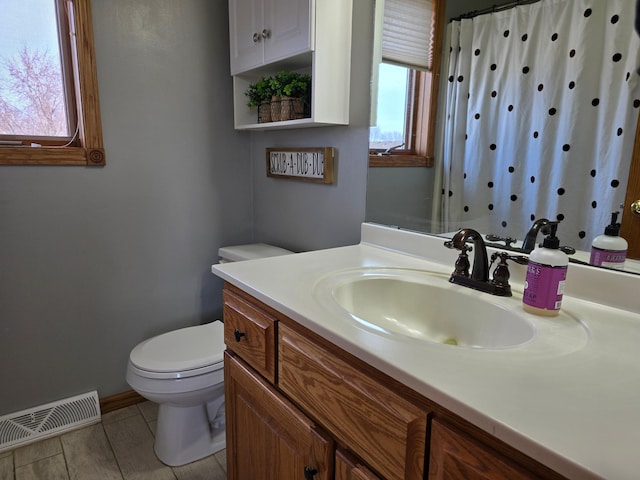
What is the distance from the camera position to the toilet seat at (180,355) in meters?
1.53

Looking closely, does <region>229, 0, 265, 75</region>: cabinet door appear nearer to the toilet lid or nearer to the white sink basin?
the white sink basin

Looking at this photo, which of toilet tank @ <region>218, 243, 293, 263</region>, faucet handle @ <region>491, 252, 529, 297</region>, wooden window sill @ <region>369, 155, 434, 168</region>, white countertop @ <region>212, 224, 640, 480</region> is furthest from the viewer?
toilet tank @ <region>218, 243, 293, 263</region>

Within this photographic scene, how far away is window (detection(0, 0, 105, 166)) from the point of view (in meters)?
1.61

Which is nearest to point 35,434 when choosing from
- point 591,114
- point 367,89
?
point 367,89

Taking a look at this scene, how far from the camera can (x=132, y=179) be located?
6.09 ft

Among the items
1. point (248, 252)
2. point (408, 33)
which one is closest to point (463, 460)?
point (408, 33)

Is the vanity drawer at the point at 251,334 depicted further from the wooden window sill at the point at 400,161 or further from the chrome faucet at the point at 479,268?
the wooden window sill at the point at 400,161

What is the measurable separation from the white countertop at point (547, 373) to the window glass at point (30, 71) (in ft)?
4.25

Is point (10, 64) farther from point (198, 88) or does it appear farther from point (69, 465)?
point (69, 465)

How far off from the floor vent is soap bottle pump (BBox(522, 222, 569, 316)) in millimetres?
1916

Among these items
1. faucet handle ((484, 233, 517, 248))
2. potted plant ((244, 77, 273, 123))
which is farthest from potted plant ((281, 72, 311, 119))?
faucet handle ((484, 233, 517, 248))

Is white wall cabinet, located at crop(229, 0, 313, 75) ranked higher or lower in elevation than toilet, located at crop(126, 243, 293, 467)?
higher

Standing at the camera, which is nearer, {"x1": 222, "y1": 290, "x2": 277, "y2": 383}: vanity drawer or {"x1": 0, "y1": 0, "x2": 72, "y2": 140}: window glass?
{"x1": 222, "y1": 290, "x2": 277, "y2": 383}: vanity drawer

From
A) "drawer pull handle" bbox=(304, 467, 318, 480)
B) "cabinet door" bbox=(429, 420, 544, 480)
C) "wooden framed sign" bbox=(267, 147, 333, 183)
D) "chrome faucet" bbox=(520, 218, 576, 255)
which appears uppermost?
"wooden framed sign" bbox=(267, 147, 333, 183)
